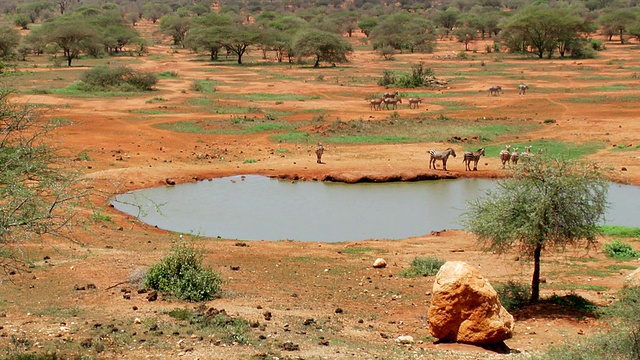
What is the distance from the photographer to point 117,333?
10461 mm

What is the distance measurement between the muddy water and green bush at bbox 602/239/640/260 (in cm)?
219

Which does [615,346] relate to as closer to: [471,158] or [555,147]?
[471,158]

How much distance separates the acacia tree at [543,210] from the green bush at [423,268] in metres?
1.71

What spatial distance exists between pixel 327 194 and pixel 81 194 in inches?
591

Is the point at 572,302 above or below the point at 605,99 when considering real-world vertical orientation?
below

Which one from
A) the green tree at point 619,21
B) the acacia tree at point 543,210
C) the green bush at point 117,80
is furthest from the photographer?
the green tree at point 619,21

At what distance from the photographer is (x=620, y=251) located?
656 inches

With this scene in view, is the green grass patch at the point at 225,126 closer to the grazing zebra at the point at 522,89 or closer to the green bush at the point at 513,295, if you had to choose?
the grazing zebra at the point at 522,89

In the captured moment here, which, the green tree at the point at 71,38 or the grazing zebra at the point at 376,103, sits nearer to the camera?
the grazing zebra at the point at 376,103

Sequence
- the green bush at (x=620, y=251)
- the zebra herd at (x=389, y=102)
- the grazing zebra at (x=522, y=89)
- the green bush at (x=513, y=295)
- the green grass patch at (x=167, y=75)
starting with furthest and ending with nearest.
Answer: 1. the green grass patch at (x=167, y=75)
2. the grazing zebra at (x=522, y=89)
3. the zebra herd at (x=389, y=102)
4. the green bush at (x=620, y=251)
5. the green bush at (x=513, y=295)

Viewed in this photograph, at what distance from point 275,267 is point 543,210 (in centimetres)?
534

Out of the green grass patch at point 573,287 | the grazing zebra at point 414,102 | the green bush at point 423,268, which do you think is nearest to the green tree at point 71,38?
the grazing zebra at point 414,102

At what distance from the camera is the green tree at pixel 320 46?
64125 mm

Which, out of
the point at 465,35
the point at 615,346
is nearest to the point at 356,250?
the point at 615,346
